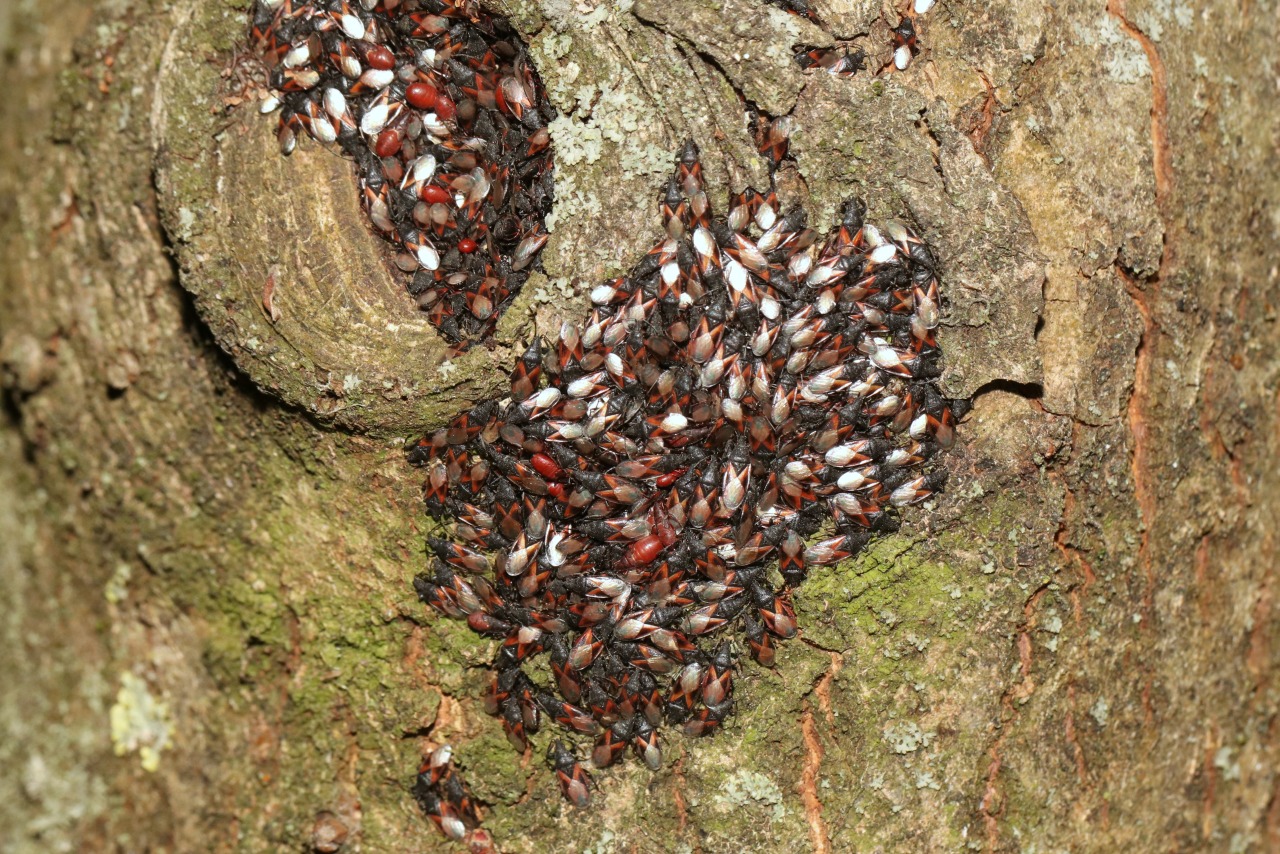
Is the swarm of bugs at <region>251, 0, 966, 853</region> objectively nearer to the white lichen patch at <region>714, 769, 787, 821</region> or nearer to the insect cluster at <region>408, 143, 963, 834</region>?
the insect cluster at <region>408, 143, 963, 834</region>

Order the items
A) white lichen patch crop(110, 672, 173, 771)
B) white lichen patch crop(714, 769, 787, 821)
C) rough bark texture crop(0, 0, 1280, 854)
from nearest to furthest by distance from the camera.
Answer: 1. rough bark texture crop(0, 0, 1280, 854)
2. white lichen patch crop(714, 769, 787, 821)
3. white lichen patch crop(110, 672, 173, 771)

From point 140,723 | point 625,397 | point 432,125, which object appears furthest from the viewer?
point 140,723

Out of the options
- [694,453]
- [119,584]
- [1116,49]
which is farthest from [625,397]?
[119,584]

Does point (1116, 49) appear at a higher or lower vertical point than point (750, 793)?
higher

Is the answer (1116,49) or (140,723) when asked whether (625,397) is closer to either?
(1116,49)

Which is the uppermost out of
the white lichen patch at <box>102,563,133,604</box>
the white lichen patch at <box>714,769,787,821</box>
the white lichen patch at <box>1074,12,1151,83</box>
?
the white lichen patch at <box>1074,12,1151,83</box>

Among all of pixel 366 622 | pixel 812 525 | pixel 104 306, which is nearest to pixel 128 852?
pixel 366 622

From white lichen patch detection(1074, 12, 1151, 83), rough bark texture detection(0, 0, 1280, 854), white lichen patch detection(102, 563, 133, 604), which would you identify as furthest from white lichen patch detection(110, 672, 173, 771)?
white lichen patch detection(1074, 12, 1151, 83)
